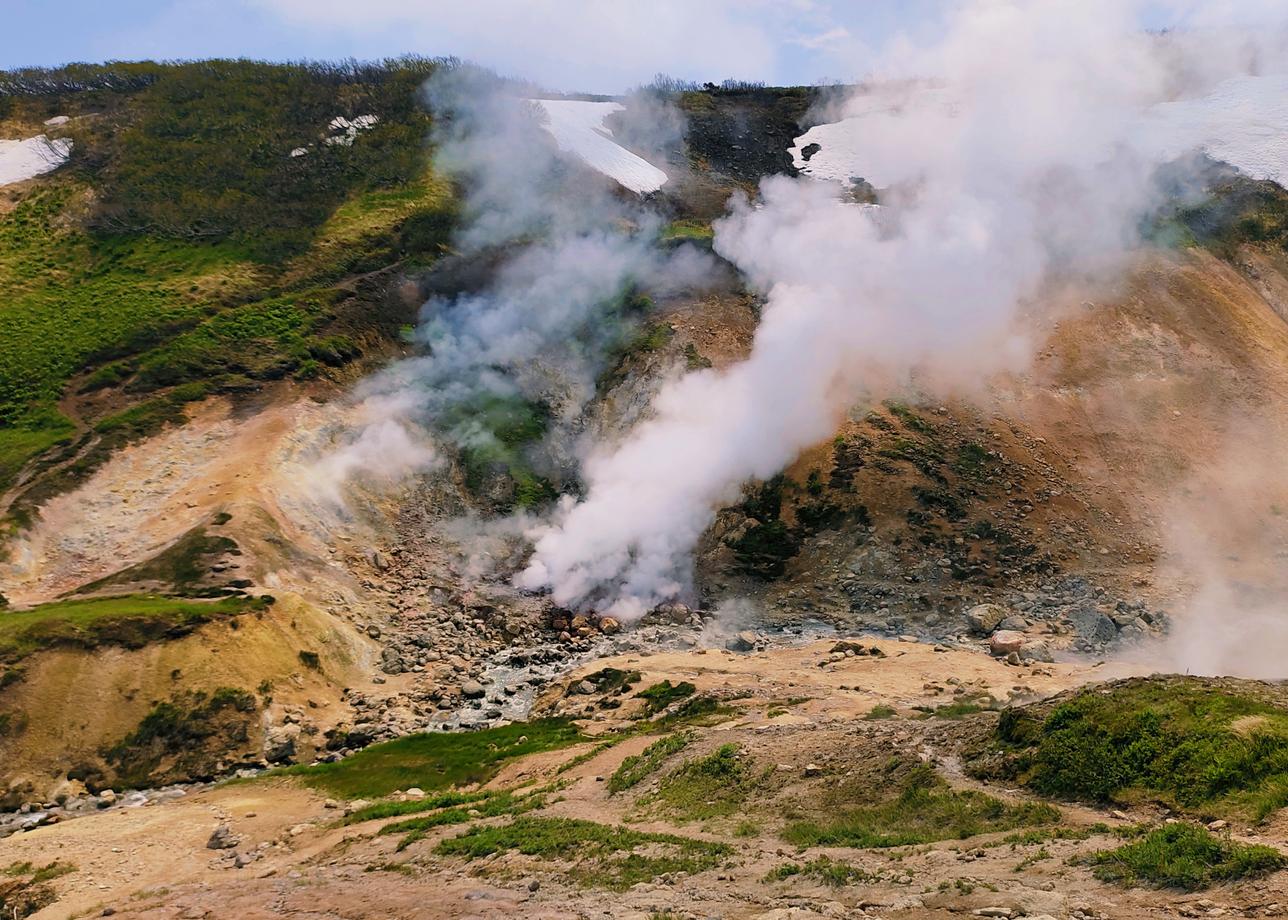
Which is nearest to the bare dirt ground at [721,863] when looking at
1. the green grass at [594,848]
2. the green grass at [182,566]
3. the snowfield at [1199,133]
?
the green grass at [594,848]

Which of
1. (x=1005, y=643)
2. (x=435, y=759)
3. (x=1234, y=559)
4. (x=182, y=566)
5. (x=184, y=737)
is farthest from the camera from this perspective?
(x=1234, y=559)

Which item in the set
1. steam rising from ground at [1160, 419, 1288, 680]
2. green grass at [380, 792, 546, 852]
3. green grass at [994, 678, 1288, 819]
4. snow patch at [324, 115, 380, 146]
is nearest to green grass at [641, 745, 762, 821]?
green grass at [380, 792, 546, 852]

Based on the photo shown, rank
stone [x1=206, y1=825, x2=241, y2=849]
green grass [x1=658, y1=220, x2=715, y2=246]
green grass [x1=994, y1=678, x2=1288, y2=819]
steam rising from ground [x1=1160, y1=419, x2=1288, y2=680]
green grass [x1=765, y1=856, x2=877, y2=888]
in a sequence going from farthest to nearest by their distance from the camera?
green grass [x1=658, y1=220, x2=715, y2=246], steam rising from ground [x1=1160, y1=419, x2=1288, y2=680], stone [x1=206, y1=825, x2=241, y2=849], green grass [x1=994, y1=678, x2=1288, y2=819], green grass [x1=765, y1=856, x2=877, y2=888]

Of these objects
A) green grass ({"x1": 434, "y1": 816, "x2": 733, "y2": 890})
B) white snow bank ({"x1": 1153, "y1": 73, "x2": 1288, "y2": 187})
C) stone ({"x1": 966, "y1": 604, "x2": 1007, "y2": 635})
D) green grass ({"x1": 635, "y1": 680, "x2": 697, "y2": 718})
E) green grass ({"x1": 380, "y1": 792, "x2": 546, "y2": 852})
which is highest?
white snow bank ({"x1": 1153, "y1": 73, "x2": 1288, "y2": 187})

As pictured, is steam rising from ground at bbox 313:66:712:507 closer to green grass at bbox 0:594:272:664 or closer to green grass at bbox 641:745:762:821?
green grass at bbox 0:594:272:664

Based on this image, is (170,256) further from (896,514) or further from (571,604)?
(896,514)

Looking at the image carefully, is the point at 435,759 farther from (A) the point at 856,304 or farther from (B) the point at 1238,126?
(B) the point at 1238,126

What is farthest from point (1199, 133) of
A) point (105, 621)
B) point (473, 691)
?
point (105, 621)
